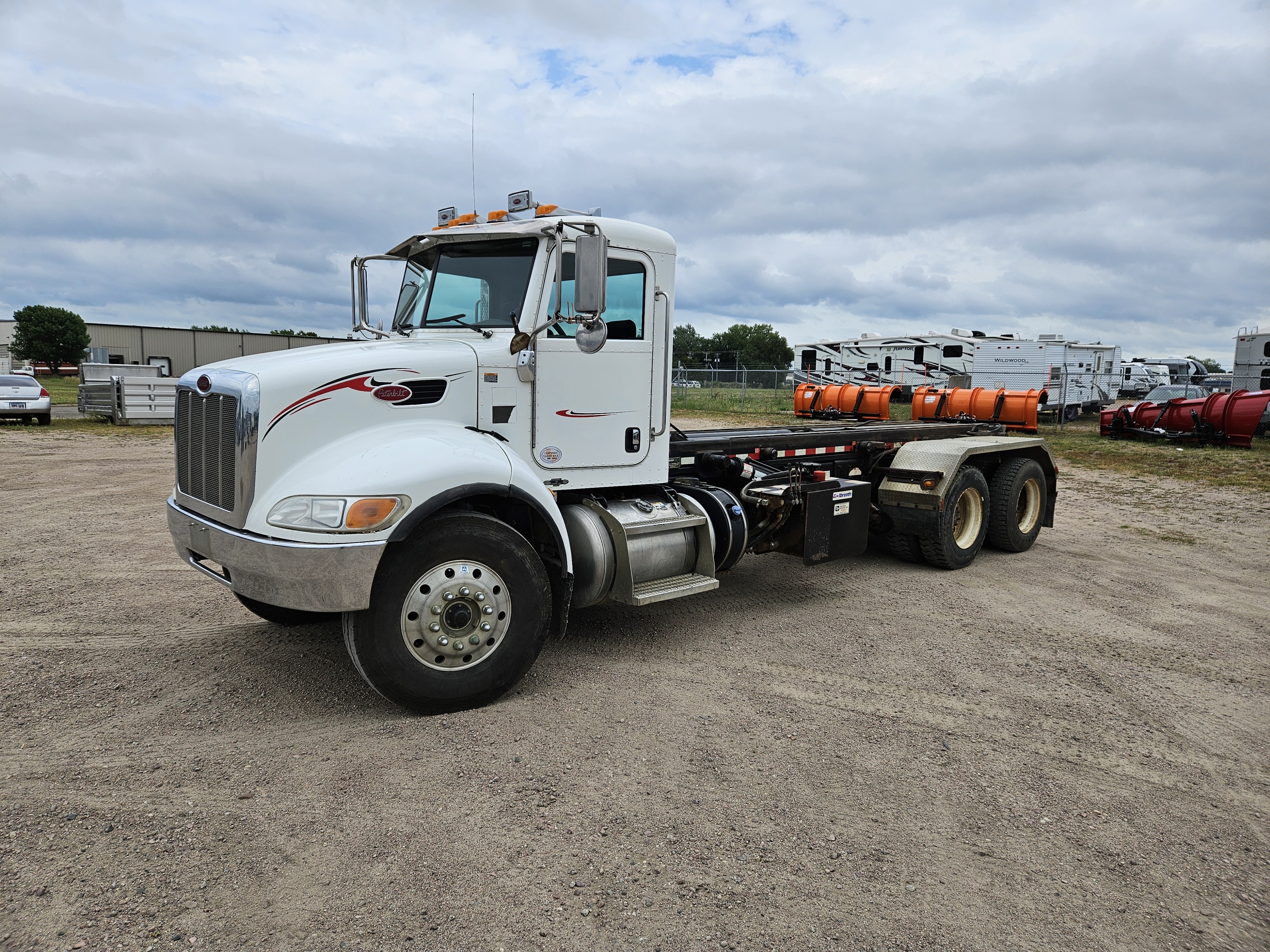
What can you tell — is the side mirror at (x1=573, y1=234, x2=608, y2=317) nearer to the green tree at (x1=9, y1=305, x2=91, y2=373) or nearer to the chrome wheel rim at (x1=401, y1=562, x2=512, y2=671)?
the chrome wheel rim at (x1=401, y1=562, x2=512, y2=671)

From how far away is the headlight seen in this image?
149 inches

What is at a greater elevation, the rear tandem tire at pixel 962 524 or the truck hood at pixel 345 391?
the truck hood at pixel 345 391

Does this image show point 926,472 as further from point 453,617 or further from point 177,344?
point 177,344

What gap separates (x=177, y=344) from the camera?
59.4m

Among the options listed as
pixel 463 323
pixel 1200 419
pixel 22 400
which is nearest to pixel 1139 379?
pixel 1200 419

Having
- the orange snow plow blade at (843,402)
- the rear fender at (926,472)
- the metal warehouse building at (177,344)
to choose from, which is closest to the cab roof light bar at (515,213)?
the rear fender at (926,472)

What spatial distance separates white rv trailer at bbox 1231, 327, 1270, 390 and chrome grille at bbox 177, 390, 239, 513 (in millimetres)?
30788

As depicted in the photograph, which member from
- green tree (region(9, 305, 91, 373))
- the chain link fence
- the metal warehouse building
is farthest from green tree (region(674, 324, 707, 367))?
green tree (region(9, 305, 91, 373))

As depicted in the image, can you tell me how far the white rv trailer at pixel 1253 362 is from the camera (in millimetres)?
26156

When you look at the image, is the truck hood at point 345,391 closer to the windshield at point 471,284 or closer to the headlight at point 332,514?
the headlight at point 332,514

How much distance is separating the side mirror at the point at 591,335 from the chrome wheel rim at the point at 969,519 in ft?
16.2

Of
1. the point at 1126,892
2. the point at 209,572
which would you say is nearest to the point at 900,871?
the point at 1126,892

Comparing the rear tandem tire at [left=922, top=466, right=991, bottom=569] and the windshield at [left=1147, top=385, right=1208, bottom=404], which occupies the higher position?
the windshield at [left=1147, top=385, right=1208, bottom=404]

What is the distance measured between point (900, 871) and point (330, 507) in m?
2.90
